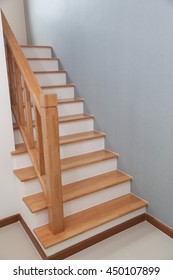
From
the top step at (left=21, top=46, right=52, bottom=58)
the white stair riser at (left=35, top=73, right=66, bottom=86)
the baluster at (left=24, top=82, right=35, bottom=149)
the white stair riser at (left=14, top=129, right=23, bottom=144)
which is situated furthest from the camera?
the top step at (left=21, top=46, right=52, bottom=58)

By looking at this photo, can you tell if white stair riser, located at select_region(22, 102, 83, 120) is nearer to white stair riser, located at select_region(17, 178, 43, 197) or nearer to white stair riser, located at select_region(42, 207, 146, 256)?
white stair riser, located at select_region(17, 178, 43, 197)

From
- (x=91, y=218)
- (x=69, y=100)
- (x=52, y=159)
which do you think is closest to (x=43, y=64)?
(x=69, y=100)

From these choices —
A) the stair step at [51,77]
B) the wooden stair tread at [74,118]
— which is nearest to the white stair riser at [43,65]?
the stair step at [51,77]

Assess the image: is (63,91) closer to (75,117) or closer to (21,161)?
(75,117)

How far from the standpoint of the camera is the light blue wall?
194 cm

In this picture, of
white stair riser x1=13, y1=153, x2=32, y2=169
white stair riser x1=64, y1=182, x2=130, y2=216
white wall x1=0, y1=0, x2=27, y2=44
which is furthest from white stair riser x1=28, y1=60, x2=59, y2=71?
white stair riser x1=64, y1=182, x2=130, y2=216

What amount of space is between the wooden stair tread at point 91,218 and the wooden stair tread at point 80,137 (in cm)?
72

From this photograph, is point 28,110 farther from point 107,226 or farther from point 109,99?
point 107,226

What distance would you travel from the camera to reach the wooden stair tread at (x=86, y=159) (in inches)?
92.8

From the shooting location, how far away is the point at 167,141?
78.8 inches

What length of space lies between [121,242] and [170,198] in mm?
572

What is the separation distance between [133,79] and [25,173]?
131cm

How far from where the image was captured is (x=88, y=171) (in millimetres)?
2465

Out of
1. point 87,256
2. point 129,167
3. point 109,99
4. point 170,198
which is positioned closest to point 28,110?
point 109,99
